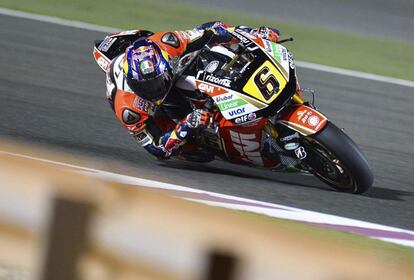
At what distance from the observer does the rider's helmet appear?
22.6 feet

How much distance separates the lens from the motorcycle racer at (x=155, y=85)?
6.95 metres

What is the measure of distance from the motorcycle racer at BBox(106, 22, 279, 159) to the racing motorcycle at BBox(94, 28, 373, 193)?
146 mm

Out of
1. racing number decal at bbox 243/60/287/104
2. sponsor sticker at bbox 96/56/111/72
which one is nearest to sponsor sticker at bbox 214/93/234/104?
racing number decal at bbox 243/60/287/104

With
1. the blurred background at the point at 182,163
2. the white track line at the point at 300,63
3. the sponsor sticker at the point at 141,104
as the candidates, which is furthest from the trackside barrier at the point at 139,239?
the white track line at the point at 300,63

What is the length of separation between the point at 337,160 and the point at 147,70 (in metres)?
1.57

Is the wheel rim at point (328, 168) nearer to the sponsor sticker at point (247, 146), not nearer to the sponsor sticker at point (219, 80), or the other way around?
the sponsor sticker at point (247, 146)

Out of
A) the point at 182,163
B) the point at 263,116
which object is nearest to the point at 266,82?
the point at 263,116

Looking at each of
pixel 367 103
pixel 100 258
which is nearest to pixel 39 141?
pixel 367 103

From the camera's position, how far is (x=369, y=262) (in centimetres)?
286

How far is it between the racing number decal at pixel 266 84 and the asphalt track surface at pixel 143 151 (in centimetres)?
80

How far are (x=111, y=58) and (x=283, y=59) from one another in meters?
1.63

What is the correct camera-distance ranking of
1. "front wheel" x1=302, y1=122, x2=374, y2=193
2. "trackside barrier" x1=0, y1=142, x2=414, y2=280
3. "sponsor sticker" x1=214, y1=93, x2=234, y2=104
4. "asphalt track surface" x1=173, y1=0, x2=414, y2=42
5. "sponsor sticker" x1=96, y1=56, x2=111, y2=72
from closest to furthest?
"trackside barrier" x1=0, y1=142, x2=414, y2=280, "front wheel" x1=302, y1=122, x2=374, y2=193, "sponsor sticker" x1=214, y1=93, x2=234, y2=104, "sponsor sticker" x1=96, y1=56, x2=111, y2=72, "asphalt track surface" x1=173, y1=0, x2=414, y2=42

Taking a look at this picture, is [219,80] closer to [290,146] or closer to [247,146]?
→ [247,146]

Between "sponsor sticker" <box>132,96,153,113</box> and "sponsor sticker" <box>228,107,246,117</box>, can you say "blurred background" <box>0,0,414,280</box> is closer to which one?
"sponsor sticker" <box>132,96,153,113</box>
